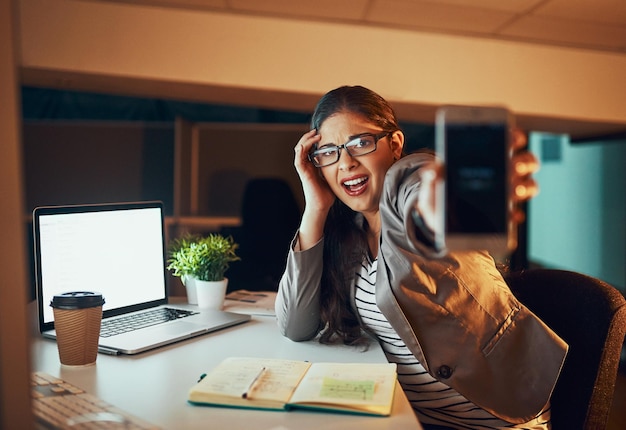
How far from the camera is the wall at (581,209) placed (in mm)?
4324

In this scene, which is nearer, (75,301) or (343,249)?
(75,301)

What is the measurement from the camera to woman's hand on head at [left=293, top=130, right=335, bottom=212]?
1.64m

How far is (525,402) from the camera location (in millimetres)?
1395

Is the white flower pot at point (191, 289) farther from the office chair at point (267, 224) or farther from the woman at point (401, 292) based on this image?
the office chair at point (267, 224)

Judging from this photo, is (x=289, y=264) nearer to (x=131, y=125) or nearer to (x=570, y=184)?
(x=131, y=125)

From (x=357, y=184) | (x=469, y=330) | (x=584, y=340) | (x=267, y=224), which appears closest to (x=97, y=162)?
(x=267, y=224)

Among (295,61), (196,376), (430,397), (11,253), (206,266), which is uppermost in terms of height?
(295,61)

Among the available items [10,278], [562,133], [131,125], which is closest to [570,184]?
[562,133]

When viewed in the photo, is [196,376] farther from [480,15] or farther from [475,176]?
[480,15]

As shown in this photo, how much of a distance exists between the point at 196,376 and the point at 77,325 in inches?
10.3

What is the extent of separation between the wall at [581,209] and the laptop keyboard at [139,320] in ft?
11.3

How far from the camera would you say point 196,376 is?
125 cm

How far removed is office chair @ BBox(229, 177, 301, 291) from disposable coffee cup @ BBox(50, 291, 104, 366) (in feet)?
9.86

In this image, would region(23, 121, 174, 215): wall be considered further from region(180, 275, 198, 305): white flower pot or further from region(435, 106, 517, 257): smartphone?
region(435, 106, 517, 257): smartphone
